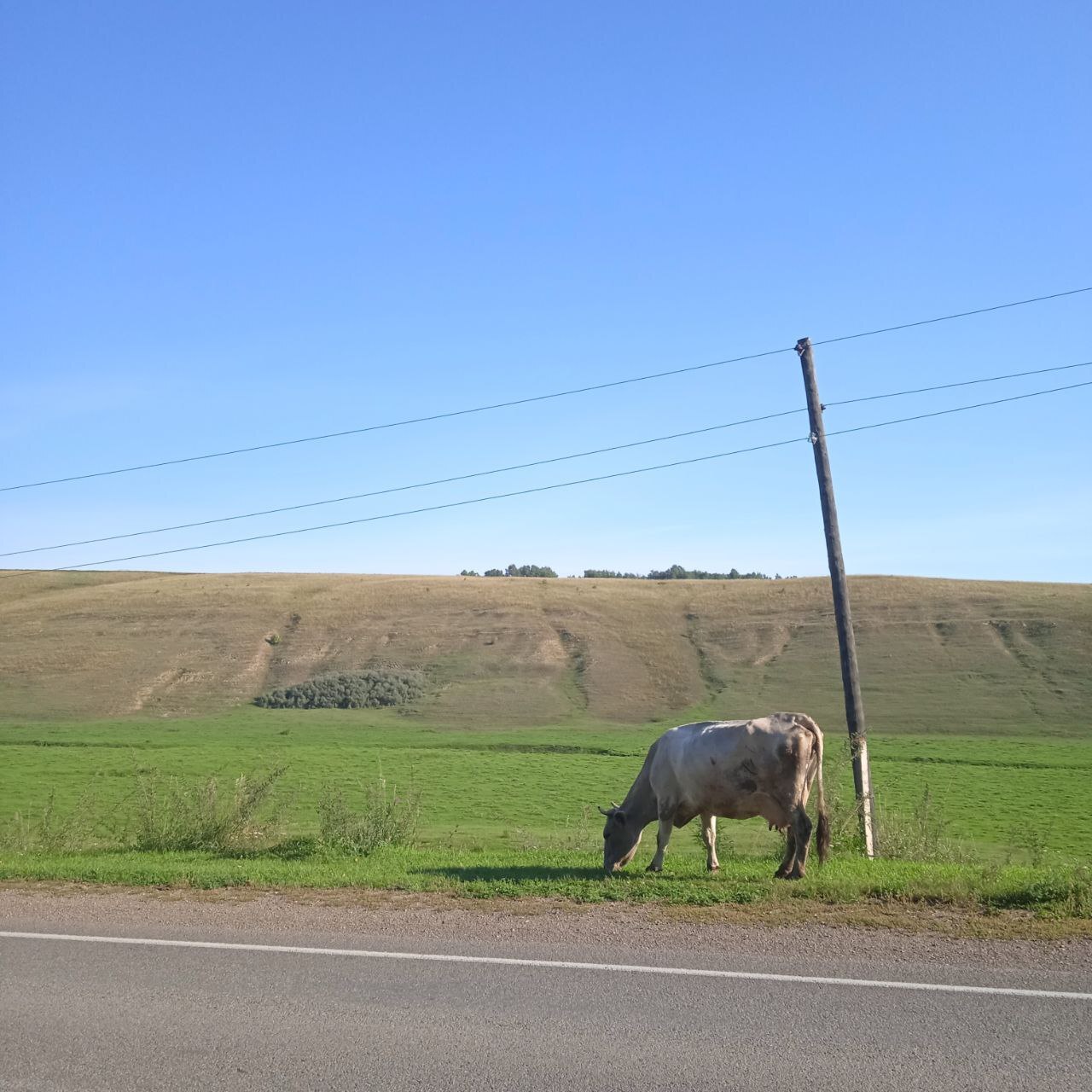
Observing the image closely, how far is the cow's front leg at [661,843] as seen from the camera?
45.5ft

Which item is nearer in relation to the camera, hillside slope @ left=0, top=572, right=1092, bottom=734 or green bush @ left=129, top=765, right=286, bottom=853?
green bush @ left=129, top=765, right=286, bottom=853

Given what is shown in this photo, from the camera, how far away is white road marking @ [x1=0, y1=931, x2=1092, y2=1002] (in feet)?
26.2

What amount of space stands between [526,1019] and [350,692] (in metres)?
57.8

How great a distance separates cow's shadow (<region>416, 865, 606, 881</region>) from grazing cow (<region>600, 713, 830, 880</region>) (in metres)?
0.51

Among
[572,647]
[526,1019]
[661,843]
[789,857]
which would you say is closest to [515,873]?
[661,843]

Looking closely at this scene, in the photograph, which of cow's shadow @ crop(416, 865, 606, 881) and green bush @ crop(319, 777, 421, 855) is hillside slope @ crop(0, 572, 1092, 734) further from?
cow's shadow @ crop(416, 865, 606, 881)

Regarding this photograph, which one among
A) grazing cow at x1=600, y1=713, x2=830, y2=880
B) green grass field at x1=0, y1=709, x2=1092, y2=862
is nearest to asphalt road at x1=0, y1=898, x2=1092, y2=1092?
grazing cow at x1=600, y1=713, x2=830, y2=880

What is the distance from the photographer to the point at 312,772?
4134 cm

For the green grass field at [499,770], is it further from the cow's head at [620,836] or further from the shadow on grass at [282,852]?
the shadow on grass at [282,852]

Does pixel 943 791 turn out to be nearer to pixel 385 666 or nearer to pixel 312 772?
pixel 312 772

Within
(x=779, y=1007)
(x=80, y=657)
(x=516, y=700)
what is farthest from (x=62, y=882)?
(x=80, y=657)

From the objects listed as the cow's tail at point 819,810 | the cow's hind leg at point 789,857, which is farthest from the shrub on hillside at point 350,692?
the cow's hind leg at point 789,857

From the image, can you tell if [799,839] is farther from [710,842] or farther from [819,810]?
[710,842]

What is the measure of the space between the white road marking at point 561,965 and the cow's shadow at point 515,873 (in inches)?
138
